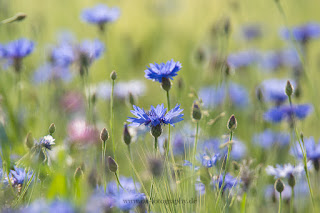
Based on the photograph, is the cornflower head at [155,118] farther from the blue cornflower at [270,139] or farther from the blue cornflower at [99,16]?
the blue cornflower at [99,16]

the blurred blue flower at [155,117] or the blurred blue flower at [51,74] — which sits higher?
the blurred blue flower at [51,74]

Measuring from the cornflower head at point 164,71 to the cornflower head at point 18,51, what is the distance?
60 cm

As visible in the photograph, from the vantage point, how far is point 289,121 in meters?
1.50

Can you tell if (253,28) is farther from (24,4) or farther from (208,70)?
(24,4)

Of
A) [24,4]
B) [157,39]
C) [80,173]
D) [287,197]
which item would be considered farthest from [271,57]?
[24,4]

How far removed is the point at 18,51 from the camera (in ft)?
4.76

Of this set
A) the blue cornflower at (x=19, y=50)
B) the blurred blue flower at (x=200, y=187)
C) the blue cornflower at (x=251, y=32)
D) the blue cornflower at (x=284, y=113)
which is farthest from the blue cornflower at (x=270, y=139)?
the blue cornflower at (x=251, y=32)

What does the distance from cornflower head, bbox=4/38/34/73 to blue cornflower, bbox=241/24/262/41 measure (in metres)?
1.50

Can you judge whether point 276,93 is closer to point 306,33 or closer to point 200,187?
point 306,33

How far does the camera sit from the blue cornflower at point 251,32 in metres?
2.66

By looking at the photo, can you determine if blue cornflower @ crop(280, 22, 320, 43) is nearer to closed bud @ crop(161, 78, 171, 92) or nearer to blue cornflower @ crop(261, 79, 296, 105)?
blue cornflower @ crop(261, 79, 296, 105)

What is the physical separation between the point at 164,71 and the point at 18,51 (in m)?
0.67

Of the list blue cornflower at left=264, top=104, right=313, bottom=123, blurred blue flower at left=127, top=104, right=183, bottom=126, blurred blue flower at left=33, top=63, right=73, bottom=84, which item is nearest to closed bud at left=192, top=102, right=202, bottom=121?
blurred blue flower at left=127, top=104, right=183, bottom=126

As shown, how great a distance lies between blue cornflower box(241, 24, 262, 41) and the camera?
8.74ft
